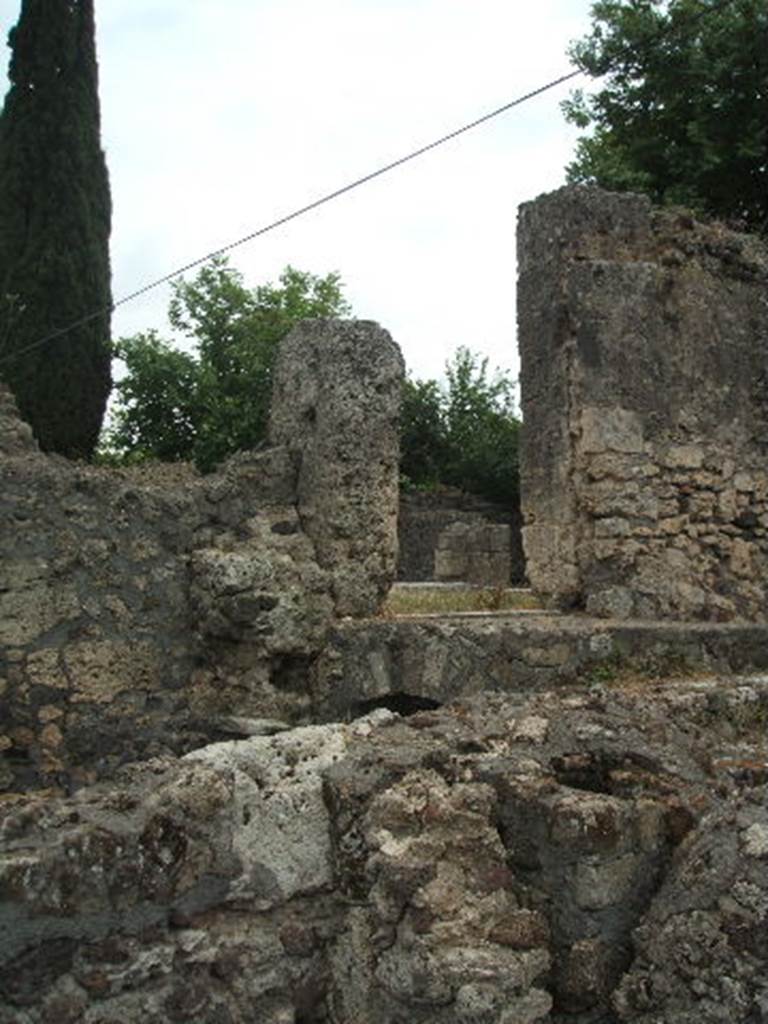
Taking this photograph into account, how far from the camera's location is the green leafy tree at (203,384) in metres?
21.1

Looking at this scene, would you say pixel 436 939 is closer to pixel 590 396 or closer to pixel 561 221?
pixel 590 396

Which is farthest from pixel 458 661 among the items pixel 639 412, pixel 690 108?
pixel 690 108

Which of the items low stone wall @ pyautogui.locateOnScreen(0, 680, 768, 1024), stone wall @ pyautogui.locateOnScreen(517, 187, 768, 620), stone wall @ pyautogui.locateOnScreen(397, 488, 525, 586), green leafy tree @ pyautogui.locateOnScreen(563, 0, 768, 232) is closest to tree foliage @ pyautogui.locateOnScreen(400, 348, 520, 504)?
stone wall @ pyautogui.locateOnScreen(397, 488, 525, 586)

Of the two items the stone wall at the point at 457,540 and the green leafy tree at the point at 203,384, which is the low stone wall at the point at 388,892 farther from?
the green leafy tree at the point at 203,384

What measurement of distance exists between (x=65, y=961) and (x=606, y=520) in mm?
5680

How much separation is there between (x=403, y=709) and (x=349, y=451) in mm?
1593

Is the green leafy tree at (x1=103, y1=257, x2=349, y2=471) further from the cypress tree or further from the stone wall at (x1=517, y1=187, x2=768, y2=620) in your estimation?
the stone wall at (x1=517, y1=187, x2=768, y2=620)

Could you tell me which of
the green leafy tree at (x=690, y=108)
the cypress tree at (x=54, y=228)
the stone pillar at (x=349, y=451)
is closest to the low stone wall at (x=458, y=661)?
the stone pillar at (x=349, y=451)

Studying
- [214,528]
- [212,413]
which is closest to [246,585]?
[214,528]

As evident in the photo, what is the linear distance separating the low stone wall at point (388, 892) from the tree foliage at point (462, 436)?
59.3 ft

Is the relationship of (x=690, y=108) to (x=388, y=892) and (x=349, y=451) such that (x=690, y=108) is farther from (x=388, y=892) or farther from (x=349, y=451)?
(x=388, y=892)

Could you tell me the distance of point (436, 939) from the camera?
279cm

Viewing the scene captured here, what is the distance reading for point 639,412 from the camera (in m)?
7.86

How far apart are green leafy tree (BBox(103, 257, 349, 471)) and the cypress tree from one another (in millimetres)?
2090
